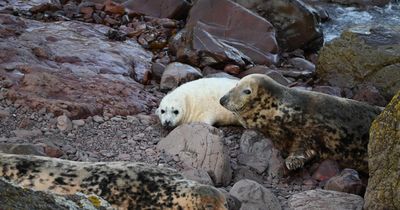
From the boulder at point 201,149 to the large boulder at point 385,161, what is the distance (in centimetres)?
113

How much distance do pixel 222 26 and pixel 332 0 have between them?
4.42 m

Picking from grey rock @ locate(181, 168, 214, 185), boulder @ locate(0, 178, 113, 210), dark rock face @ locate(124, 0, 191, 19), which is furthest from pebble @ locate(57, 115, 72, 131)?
dark rock face @ locate(124, 0, 191, 19)

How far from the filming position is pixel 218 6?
947 centimetres

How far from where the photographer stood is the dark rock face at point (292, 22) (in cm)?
984

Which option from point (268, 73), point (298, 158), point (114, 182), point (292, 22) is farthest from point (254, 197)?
point (292, 22)

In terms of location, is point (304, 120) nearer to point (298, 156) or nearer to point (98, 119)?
point (298, 156)

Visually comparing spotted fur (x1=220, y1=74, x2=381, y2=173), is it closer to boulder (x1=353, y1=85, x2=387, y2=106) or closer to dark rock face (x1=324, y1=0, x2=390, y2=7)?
boulder (x1=353, y1=85, x2=387, y2=106)

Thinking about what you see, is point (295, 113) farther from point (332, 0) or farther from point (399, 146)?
point (332, 0)

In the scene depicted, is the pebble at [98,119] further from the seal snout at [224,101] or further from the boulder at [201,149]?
the seal snout at [224,101]

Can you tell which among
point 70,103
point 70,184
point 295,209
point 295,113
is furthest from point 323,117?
point 70,184

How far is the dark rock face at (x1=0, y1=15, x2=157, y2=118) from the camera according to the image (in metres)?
5.95

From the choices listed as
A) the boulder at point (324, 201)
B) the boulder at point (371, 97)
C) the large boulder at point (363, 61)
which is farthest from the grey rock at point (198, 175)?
the large boulder at point (363, 61)

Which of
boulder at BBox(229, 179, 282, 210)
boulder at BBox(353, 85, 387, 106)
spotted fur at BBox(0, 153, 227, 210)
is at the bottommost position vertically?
boulder at BBox(353, 85, 387, 106)

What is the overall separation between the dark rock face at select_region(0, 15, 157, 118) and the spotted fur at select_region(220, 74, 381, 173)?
112 cm
